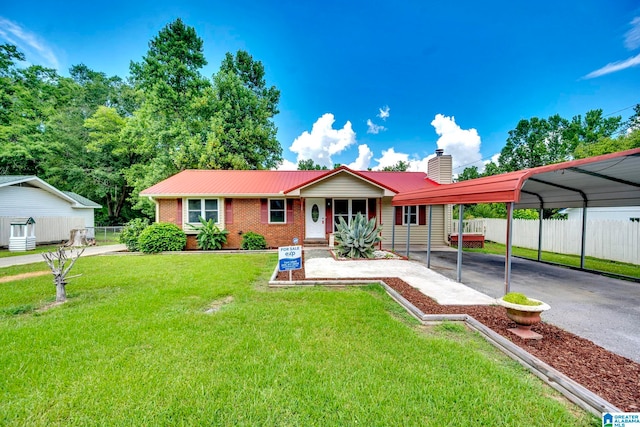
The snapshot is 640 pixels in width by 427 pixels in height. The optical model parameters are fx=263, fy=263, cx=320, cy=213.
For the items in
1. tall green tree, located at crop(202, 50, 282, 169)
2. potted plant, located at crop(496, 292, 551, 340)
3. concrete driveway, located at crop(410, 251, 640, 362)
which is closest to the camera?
potted plant, located at crop(496, 292, 551, 340)

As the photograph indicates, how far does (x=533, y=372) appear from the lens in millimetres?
3047

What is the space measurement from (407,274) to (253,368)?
18.8 ft

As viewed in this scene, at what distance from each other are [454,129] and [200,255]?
20901 mm

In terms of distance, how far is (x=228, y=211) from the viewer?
43.8 feet

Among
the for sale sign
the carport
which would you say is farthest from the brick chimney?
the for sale sign

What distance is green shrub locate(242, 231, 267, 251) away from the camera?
41.9 feet

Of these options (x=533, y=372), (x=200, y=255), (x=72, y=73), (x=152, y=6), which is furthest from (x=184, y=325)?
(x=72, y=73)

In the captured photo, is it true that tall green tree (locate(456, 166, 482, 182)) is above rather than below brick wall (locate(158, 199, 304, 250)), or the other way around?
above

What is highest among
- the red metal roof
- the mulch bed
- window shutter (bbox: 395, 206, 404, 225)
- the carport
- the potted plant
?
the red metal roof

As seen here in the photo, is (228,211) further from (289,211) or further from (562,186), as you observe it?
(562,186)

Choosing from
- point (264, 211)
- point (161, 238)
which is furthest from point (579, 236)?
point (161, 238)

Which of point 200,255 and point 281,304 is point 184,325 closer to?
point 281,304

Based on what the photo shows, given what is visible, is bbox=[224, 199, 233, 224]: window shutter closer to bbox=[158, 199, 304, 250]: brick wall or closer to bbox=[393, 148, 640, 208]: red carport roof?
bbox=[158, 199, 304, 250]: brick wall

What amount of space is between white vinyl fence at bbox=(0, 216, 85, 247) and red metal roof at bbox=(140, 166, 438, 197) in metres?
8.15
